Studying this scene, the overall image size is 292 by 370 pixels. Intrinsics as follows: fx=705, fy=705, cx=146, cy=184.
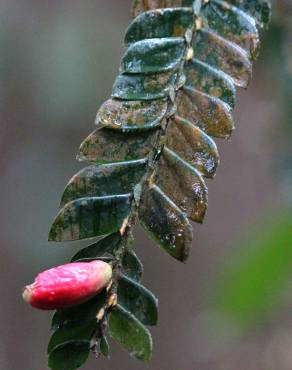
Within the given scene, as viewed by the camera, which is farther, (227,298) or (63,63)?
(63,63)

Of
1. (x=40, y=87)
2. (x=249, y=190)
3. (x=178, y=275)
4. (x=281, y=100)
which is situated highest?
(x=281, y=100)

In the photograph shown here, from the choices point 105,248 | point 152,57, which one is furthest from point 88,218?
point 152,57

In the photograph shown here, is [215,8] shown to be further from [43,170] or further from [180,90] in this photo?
[43,170]

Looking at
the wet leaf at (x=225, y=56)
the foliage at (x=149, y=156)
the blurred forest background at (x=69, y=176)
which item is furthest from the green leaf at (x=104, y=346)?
the blurred forest background at (x=69, y=176)

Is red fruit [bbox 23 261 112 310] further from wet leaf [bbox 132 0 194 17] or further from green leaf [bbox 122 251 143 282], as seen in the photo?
wet leaf [bbox 132 0 194 17]

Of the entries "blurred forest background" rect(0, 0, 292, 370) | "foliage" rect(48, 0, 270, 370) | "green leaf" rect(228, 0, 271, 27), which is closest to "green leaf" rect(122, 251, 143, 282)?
"foliage" rect(48, 0, 270, 370)

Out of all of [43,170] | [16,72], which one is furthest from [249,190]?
[16,72]
